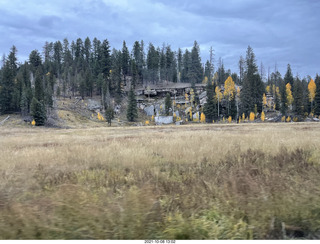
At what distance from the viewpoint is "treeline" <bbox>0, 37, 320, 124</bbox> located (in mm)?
70938

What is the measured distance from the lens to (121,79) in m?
103

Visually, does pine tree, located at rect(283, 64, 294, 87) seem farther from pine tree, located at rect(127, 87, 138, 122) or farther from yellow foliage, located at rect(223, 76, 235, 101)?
pine tree, located at rect(127, 87, 138, 122)

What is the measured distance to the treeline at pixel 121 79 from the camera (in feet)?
233

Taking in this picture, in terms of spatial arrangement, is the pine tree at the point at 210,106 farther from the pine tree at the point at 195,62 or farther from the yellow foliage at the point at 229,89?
the pine tree at the point at 195,62

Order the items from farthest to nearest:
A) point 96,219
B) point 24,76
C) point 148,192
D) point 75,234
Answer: point 24,76
point 148,192
point 96,219
point 75,234

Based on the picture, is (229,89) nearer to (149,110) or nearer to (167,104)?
(167,104)

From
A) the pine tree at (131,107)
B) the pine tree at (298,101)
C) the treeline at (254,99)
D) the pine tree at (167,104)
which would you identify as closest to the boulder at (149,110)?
the pine tree at (167,104)

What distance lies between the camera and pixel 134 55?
124m

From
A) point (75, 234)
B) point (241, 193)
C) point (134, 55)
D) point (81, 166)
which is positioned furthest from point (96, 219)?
point (134, 55)

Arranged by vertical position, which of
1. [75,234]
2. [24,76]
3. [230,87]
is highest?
[24,76]

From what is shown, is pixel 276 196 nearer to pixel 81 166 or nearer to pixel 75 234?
pixel 75 234

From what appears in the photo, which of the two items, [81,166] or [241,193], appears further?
[81,166]

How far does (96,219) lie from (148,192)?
1000 mm

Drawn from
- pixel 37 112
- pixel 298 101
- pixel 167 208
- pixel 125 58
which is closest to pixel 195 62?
pixel 125 58
